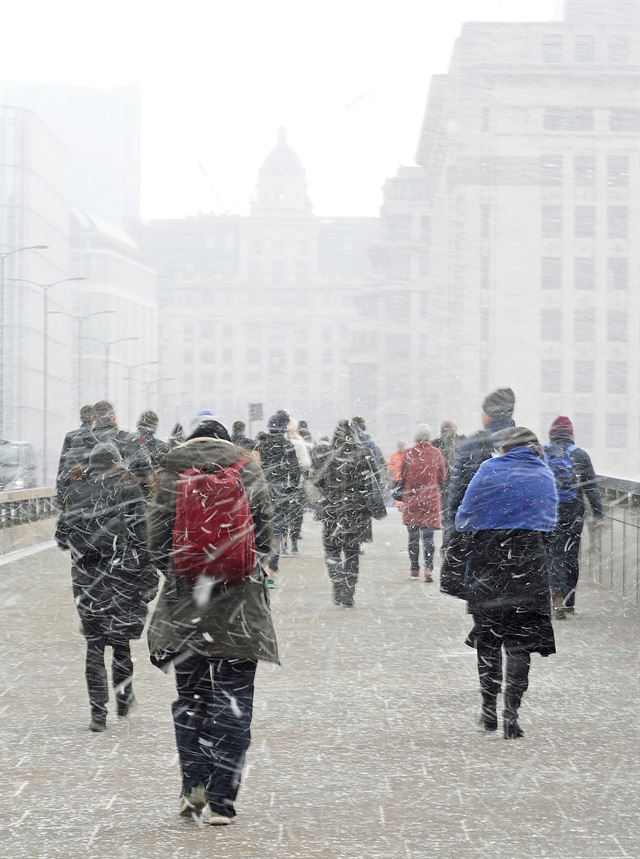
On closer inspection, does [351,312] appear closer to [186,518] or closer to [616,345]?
[616,345]

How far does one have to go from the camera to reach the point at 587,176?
93.4 m

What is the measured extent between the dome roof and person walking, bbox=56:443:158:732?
164881mm

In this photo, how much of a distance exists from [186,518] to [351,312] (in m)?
149

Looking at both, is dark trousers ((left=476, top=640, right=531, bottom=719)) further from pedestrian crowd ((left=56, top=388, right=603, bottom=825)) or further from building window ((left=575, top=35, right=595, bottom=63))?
building window ((left=575, top=35, right=595, bottom=63))

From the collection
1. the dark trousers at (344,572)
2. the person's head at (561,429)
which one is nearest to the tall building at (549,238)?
the dark trousers at (344,572)

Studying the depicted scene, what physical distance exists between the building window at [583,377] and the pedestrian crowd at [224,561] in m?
81.0

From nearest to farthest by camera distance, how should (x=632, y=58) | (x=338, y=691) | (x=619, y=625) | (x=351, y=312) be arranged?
1. (x=338, y=691)
2. (x=619, y=625)
3. (x=632, y=58)
4. (x=351, y=312)

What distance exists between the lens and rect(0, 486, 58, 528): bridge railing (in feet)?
59.8

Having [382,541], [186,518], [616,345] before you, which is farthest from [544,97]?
[186,518]

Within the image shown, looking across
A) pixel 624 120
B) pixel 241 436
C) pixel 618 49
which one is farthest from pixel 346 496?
pixel 618 49

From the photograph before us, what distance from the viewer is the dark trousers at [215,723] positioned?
199 inches

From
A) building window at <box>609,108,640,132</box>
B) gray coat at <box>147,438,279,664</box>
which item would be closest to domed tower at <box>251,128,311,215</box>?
building window at <box>609,108,640,132</box>

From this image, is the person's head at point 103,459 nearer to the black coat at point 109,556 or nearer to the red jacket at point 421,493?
the black coat at point 109,556

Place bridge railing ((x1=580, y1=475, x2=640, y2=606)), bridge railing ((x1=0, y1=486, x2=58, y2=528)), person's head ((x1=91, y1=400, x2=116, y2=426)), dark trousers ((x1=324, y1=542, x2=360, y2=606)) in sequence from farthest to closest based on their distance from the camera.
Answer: bridge railing ((x1=0, y1=486, x2=58, y2=528)), bridge railing ((x1=580, y1=475, x2=640, y2=606)), dark trousers ((x1=324, y1=542, x2=360, y2=606)), person's head ((x1=91, y1=400, x2=116, y2=426))
